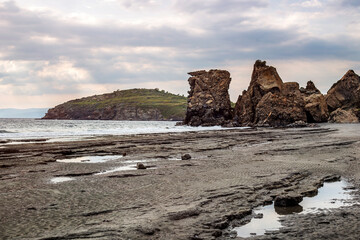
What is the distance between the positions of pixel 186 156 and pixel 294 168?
→ 6.84m

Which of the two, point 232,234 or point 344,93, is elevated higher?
point 344,93

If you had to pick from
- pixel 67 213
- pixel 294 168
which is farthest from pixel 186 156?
pixel 67 213

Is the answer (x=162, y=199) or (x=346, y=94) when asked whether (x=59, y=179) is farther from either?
(x=346, y=94)

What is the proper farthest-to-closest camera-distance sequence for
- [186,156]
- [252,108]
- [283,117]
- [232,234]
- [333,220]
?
[252,108] < [283,117] < [186,156] < [333,220] < [232,234]

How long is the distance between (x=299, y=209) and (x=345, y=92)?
116780 millimetres

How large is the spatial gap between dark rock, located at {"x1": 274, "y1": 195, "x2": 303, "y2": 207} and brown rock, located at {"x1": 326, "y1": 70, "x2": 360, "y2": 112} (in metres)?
112

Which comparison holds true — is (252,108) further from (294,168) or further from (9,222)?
(9,222)

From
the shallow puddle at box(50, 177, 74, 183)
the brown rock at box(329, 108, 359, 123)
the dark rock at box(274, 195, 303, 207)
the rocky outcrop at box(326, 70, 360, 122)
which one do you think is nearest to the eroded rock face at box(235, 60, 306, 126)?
the brown rock at box(329, 108, 359, 123)

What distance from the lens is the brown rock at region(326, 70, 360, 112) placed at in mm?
110875

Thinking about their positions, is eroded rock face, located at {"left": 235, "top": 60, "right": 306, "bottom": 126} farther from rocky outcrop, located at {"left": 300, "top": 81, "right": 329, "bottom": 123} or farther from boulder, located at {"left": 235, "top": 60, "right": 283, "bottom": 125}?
rocky outcrop, located at {"left": 300, "top": 81, "right": 329, "bottom": 123}

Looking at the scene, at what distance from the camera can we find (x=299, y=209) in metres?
9.50

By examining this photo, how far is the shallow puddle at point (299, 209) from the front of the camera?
7856 mm

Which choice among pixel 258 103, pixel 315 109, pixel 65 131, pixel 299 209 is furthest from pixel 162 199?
pixel 315 109

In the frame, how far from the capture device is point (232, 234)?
7.51 metres
